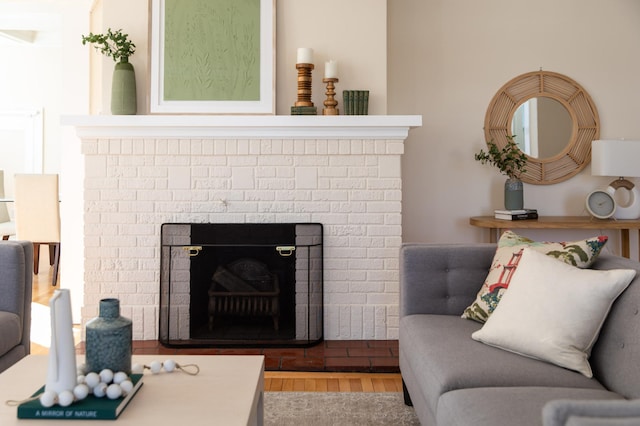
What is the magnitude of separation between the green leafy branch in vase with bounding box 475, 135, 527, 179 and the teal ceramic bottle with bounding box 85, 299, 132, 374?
3.22 metres

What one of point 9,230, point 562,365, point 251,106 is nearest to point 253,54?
point 251,106

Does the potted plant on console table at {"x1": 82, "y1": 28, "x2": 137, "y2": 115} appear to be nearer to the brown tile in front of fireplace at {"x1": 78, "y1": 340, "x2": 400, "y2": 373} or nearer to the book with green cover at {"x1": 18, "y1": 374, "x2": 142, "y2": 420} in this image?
the brown tile in front of fireplace at {"x1": 78, "y1": 340, "x2": 400, "y2": 373}

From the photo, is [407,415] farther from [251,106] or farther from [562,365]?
[251,106]

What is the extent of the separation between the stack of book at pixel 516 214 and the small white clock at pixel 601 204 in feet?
1.21

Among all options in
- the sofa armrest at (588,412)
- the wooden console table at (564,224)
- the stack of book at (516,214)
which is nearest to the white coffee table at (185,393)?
the sofa armrest at (588,412)

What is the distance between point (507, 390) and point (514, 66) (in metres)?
3.34

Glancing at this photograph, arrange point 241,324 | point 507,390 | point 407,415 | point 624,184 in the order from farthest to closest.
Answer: point 624,184 < point 241,324 < point 407,415 < point 507,390

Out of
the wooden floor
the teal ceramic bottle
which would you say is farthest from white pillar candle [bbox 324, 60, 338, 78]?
the teal ceramic bottle

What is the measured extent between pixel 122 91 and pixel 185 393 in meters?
2.47

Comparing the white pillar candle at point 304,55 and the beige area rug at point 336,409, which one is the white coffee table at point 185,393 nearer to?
the beige area rug at point 336,409

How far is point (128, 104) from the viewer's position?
371cm

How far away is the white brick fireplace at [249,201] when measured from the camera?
12.2 ft

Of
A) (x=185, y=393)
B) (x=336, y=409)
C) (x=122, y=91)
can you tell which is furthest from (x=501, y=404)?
(x=122, y=91)

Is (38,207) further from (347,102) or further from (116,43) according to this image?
(347,102)
